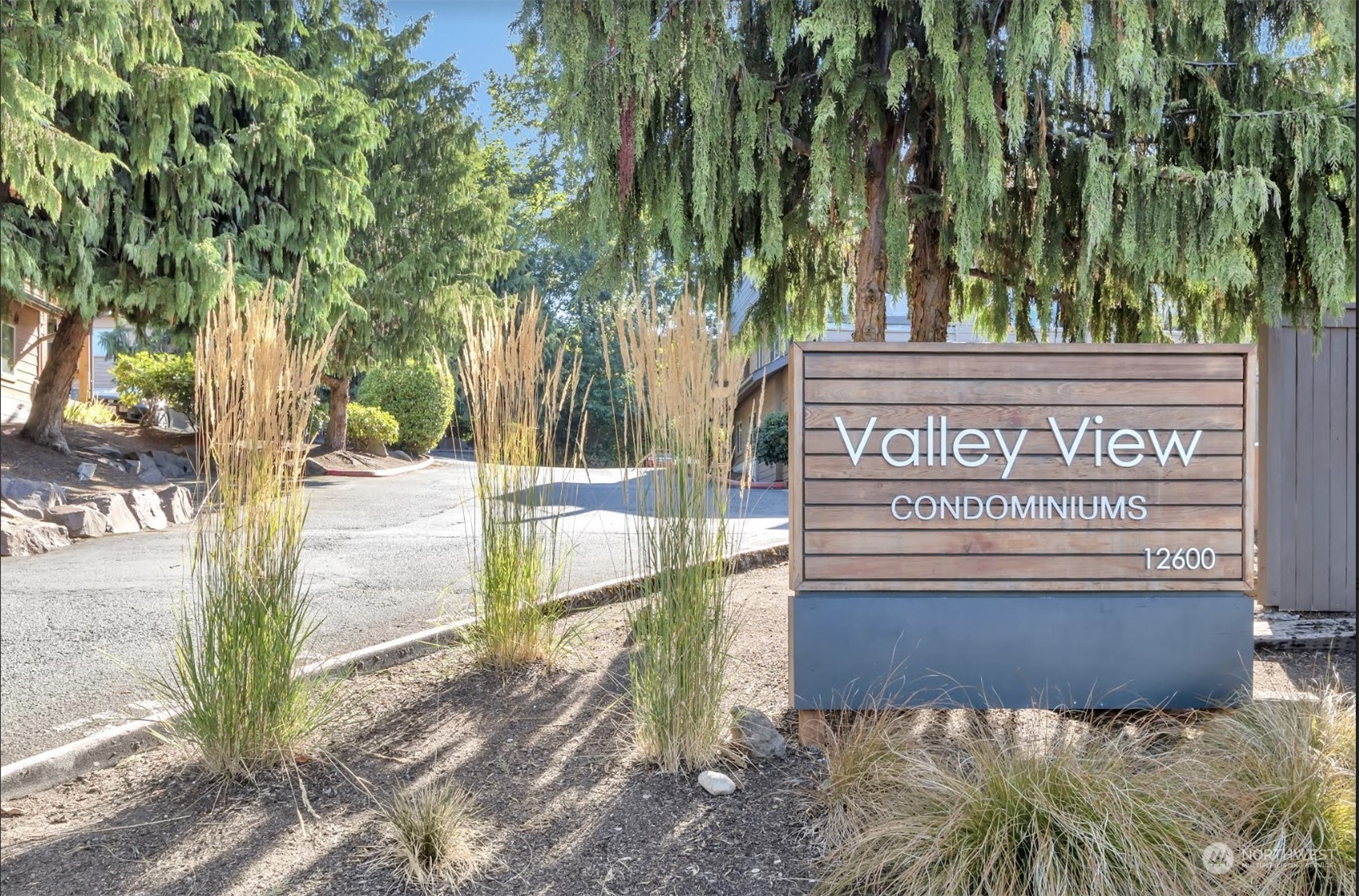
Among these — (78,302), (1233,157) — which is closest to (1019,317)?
(1233,157)

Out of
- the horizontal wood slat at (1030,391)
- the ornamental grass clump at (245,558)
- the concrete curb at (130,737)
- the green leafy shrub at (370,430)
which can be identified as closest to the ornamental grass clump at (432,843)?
the ornamental grass clump at (245,558)

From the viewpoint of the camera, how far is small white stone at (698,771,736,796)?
8.28 feet

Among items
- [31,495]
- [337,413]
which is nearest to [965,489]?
[31,495]

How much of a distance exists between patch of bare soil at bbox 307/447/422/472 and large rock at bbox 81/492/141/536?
16.1 feet

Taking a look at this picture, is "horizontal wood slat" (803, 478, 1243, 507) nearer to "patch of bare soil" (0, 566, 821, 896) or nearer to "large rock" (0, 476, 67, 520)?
"patch of bare soil" (0, 566, 821, 896)

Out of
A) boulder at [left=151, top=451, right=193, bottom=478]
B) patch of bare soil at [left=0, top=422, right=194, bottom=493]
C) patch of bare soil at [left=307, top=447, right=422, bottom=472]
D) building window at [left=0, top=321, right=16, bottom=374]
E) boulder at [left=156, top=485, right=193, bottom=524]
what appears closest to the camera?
boulder at [left=156, top=485, right=193, bottom=524]

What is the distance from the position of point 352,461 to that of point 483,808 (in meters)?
12.6

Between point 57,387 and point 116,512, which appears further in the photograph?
point 57,387

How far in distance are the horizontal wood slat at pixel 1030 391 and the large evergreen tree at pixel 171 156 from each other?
501 cm

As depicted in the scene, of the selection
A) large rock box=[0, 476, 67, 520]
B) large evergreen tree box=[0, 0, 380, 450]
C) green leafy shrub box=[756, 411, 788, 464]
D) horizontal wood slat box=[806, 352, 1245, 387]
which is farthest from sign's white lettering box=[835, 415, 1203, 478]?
green leafy shrub box=[756, 411, 788, 464]

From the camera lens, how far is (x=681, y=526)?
2.72m

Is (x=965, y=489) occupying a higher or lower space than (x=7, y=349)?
lower

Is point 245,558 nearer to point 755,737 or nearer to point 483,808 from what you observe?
point 483,808

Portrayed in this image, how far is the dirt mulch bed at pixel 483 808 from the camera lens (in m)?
2.14
